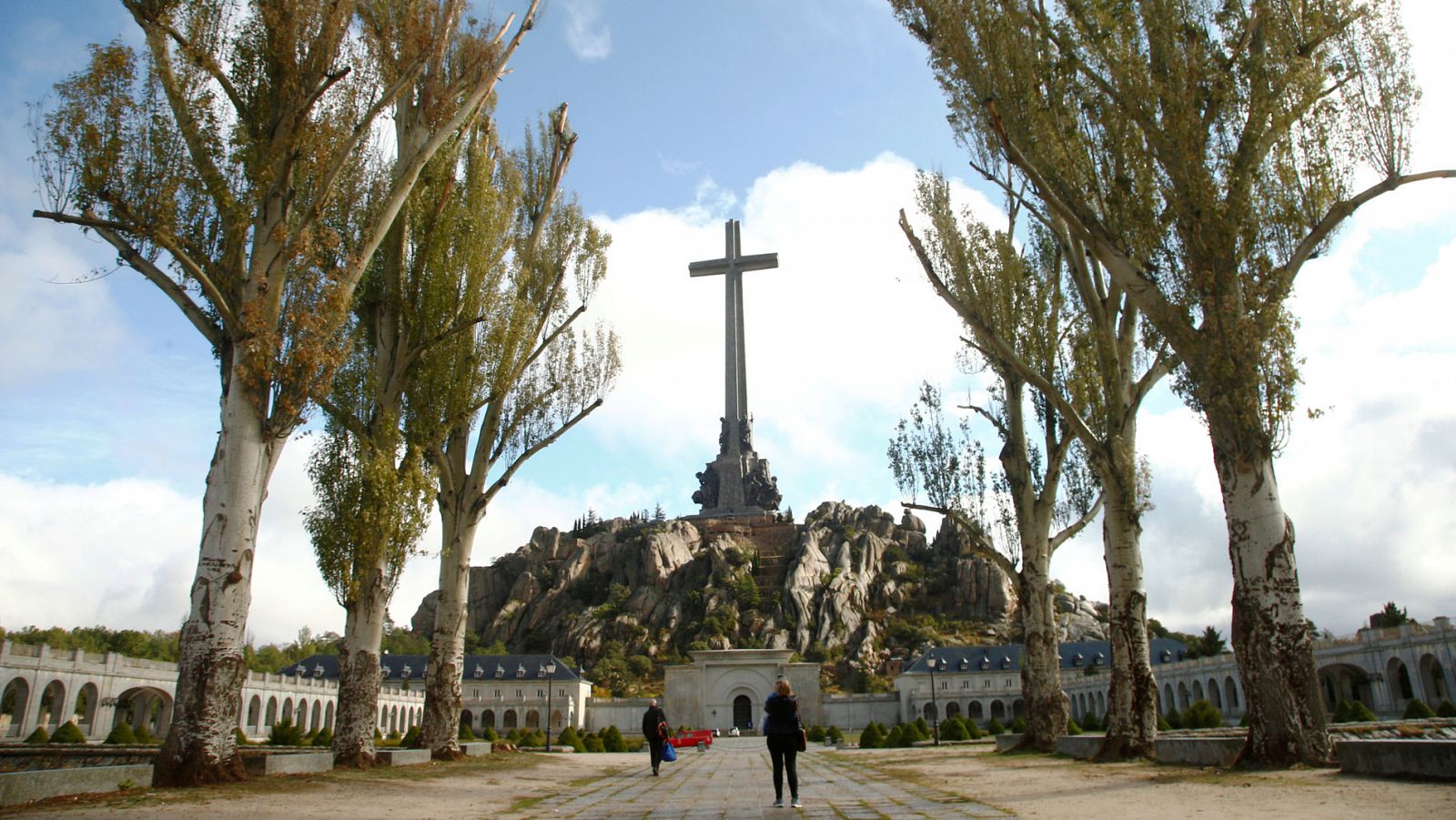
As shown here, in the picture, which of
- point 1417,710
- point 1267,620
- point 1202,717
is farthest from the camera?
point 1202,717

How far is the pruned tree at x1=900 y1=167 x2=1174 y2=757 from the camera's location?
15422 mm

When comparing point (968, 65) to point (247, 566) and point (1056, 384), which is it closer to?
point (1056, 384)

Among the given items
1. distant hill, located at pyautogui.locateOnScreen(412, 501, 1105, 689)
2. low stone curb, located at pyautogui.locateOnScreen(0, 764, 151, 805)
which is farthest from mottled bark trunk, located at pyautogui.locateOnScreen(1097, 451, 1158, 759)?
distant hill, located at pyautogui.locateOnScreen(412, 501, 1105, 689)

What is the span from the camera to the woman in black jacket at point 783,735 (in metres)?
9.39

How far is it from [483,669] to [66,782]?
2567 inches

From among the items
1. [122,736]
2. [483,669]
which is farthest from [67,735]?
[483,669]

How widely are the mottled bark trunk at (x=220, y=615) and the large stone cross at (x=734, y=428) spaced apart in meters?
68.3

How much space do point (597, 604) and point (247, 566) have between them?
8591cm

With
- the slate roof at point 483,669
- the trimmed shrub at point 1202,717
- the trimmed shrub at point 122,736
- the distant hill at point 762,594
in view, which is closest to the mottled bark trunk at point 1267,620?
the trimmed shrub at point 1202,717

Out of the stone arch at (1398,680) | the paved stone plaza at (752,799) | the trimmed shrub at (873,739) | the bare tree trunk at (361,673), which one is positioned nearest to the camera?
the paved stone plaza at (752,799)

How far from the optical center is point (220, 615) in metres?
11.1

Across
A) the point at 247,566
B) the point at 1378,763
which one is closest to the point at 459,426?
the point at 247,566

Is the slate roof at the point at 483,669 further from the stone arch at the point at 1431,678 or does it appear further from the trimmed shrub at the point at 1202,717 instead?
the stone arch at the point at 1431,678

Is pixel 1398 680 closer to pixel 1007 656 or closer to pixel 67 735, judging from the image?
pixel 1007 656
